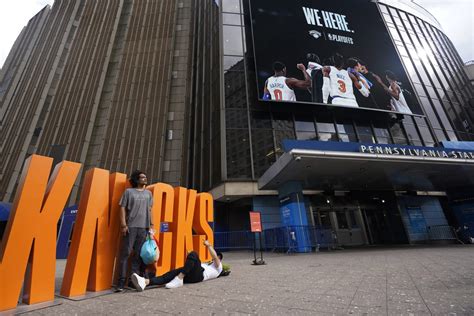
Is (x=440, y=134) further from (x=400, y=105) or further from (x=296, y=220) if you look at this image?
(x=296, y=220)

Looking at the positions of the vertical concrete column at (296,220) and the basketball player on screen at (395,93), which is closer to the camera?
the vertical concrete column at (296,220)

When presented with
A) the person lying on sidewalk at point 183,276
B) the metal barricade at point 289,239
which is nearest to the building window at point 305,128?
the metal barricade at point 289,239

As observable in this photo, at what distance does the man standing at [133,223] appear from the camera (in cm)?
413

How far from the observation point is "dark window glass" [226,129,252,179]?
14.8 m

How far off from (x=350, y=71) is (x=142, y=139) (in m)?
17.6

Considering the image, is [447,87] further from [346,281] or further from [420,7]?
[346,281]

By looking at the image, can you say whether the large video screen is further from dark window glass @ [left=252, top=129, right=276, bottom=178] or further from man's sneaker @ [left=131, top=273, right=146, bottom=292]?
man's sneaker @ [left=131, top=273, right=146, bottom=292]

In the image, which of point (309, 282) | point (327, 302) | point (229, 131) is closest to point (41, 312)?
point (327, 302)

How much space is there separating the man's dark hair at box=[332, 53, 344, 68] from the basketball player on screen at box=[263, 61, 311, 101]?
302cm

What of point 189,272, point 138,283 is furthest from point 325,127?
point 138,283

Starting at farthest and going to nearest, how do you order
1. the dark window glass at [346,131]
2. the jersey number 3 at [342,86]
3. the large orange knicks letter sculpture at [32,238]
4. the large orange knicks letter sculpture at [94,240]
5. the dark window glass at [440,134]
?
the dark window glass at [440,134] → the dark window glass at [346,131] → the jersey number 3 at [342,86] → the large orange knicks letter sculpture at [94,240] → the large orange knicks letter sculpture at [32,238]

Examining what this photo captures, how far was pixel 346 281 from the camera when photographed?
401 centimetres

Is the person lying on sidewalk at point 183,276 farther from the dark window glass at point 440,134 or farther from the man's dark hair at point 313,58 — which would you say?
the dark window glass at point 440,134

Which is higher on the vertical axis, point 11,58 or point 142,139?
point 11,58
